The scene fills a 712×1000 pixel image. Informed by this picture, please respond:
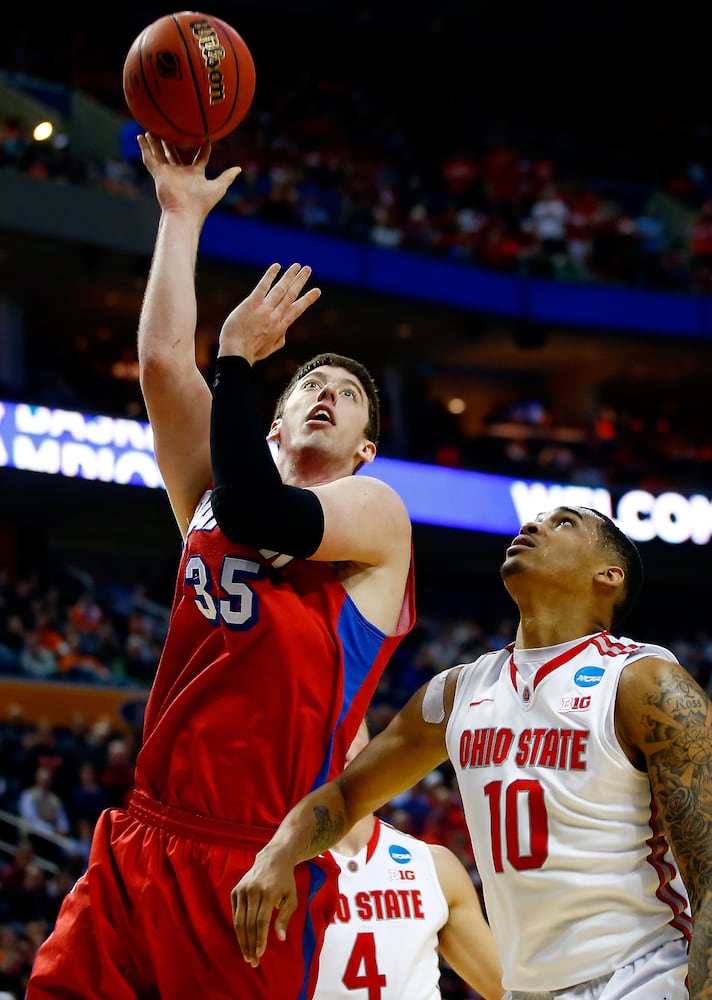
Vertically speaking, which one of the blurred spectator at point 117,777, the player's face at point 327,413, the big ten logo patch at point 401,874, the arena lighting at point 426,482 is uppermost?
the arena lighting at point 426,482

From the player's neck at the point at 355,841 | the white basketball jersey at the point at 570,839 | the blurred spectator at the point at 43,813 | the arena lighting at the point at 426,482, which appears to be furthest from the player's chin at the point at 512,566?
the arena lighting at the point at 426,482

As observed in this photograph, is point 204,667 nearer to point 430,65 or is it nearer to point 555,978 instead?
point 555,978

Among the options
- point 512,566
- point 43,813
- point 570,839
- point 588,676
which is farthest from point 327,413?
point 43,813

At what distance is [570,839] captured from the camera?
10.2 ft

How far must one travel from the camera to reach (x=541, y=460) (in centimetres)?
2083

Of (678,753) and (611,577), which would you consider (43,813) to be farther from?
(678,753)

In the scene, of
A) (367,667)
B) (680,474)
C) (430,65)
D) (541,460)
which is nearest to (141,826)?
(367,667)

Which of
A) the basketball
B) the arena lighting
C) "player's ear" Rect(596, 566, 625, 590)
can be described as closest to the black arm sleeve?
"player's ear" Rect(596, 566, 625, 590)

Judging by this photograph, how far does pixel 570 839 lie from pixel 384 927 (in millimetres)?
1476

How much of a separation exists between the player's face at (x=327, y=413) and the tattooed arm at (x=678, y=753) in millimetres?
981

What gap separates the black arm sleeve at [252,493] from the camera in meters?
3.12

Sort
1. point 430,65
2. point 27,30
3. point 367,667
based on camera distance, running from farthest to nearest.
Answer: point 430,65
point 27,30
point 367,667

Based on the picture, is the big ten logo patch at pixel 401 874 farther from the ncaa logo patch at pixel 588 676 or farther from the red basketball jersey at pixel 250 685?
the ncaa logo patch at pixel 588 676

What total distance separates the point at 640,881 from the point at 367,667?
817 millimetres
